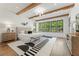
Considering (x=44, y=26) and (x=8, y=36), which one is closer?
(x=8, y=36)

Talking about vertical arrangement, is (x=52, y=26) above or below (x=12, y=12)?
below

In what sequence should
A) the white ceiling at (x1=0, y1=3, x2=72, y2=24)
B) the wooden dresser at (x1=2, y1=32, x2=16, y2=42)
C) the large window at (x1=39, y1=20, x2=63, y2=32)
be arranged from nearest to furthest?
the white ceiling at (x1=0, y1=3, x2=72, y2=24) < the wooden dresser at (x1=2, y1=32, x2=16, y2=42) < the large window at (x1=39, y1=20, x2=63, y2=32)

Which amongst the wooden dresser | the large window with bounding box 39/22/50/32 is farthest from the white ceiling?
the large window with bounding box 39/22/50/32

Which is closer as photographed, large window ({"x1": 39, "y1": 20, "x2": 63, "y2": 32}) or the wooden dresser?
the wooden dresser

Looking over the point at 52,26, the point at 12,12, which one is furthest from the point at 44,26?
the point at 12,12

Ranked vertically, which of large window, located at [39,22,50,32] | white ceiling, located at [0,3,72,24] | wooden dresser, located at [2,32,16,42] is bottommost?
wooden dresser, located at [2,32,16,42]

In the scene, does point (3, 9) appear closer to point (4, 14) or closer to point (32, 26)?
point (4, 14)

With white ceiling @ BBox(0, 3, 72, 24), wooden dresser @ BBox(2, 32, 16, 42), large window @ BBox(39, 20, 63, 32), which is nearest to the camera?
white ceiling @ BBox(0, 3, 72, 24)

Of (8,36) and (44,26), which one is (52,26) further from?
(8,36)

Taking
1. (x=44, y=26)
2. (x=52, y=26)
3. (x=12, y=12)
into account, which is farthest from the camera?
(x=44, y=26)

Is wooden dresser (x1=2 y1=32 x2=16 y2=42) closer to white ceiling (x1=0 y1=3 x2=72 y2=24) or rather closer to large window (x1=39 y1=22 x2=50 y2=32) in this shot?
white ceiling (x1=0 y1=3 x2=72 y2=24)

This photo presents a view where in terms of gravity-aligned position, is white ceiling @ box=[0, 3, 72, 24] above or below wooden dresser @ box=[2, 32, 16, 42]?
above

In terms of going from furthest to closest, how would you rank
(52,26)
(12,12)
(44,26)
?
(44,26) → (52,26) → (12,12)

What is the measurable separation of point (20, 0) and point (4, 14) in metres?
0.70
